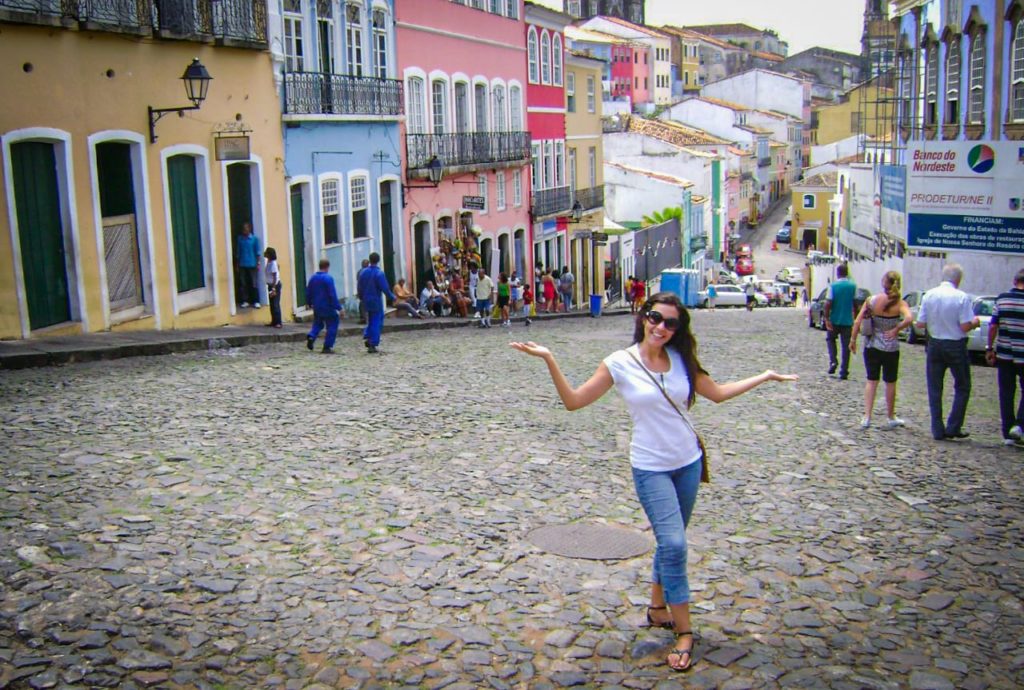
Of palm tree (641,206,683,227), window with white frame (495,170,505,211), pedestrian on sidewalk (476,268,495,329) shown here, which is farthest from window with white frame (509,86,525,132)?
palm tree (641,206,683,227)

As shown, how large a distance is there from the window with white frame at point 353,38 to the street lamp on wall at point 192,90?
7554mm

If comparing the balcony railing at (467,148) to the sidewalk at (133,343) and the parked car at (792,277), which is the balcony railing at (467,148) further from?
the parked car at (792,277)

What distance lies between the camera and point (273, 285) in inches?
814

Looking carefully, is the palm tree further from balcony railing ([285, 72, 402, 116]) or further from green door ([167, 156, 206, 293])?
green door ([167, 156, 206, 293])

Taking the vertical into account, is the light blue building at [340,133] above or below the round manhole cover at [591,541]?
above

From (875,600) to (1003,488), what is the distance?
3025 mm

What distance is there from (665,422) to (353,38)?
2163 centimetres

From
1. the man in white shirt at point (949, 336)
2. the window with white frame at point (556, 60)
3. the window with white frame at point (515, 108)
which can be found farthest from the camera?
the window with white frame at point (556, 60)

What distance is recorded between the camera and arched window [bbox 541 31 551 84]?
40438 millimetres

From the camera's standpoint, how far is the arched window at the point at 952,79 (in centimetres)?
2755

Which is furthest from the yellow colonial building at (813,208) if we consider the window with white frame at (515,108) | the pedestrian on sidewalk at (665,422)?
the pedestrian on sidewalk at (665,422)

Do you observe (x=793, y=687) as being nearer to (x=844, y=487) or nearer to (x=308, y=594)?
(x=308, y=594)

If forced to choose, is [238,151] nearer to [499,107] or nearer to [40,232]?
[40,232]

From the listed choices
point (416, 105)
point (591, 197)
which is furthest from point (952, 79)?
point (591, 197)
